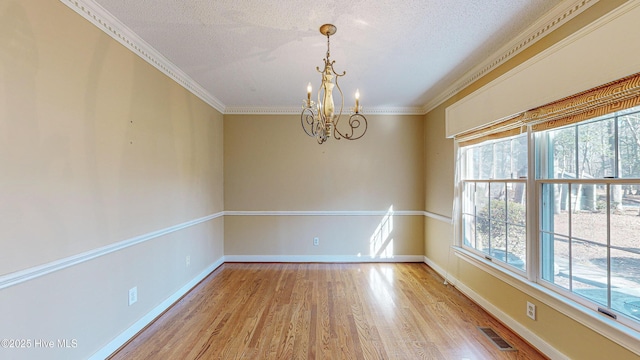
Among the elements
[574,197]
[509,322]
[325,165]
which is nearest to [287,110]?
[325,165]

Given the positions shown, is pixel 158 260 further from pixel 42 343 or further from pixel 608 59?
pixel 608 59

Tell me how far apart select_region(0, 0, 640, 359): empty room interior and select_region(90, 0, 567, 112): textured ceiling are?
0.06 feet

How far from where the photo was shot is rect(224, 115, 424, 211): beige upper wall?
427 centimetres

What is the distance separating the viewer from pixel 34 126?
1475mm

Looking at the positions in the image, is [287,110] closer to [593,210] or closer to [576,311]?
[593,210]

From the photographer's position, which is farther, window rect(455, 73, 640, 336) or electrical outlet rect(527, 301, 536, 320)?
electrical outlet rect(527, 301, 536, 320)

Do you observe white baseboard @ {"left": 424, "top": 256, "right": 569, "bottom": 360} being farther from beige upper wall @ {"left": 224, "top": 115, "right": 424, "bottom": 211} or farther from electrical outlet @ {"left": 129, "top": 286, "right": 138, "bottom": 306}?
electrical outlet @ {"left": 129, "top": 286, "right": 138, "bottom": 306}

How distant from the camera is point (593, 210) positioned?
1713 mm

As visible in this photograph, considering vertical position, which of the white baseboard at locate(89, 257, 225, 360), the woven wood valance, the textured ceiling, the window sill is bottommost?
the white baseboard at locate(89, 257, 225, 360)

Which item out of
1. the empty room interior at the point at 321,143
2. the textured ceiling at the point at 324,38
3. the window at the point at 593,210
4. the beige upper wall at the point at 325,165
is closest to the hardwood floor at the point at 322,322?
the empty room interior at the point at 321,143

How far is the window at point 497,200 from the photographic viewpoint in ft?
7.66

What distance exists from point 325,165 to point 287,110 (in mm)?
1080

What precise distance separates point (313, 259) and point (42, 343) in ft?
10.4

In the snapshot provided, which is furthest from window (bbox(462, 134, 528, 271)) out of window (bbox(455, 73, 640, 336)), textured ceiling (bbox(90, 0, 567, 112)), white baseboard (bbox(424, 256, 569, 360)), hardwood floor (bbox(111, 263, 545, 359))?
textured ceiling (bbox(90, 0, 567, 112))
